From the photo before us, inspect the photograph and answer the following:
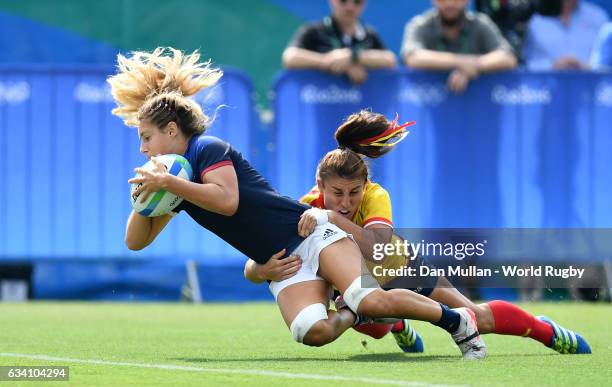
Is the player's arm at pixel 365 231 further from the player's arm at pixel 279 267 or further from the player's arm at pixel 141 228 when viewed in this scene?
the player's arm at pixel 141 228

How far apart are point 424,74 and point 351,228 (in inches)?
204

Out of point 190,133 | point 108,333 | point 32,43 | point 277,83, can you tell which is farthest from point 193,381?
point 32,43

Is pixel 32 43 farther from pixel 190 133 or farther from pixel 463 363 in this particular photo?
pixel 463 363

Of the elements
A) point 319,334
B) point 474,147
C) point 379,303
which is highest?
point 474,147

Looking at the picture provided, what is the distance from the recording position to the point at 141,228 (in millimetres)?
7797

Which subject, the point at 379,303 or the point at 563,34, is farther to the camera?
the point at 563,34

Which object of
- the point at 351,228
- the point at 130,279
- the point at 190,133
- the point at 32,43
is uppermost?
the point at 32,43

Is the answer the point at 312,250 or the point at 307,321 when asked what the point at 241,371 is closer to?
the point at 307,321

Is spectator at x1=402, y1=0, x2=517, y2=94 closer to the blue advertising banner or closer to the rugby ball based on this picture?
the blue advertising banner

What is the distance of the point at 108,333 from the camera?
921 cm

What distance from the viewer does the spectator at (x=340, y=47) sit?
41.5 ft

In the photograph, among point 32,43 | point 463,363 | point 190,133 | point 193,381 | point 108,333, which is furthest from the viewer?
point 32,43

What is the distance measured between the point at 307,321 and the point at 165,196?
100cm

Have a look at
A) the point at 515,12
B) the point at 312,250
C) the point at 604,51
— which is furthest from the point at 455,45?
the point at 312,250
